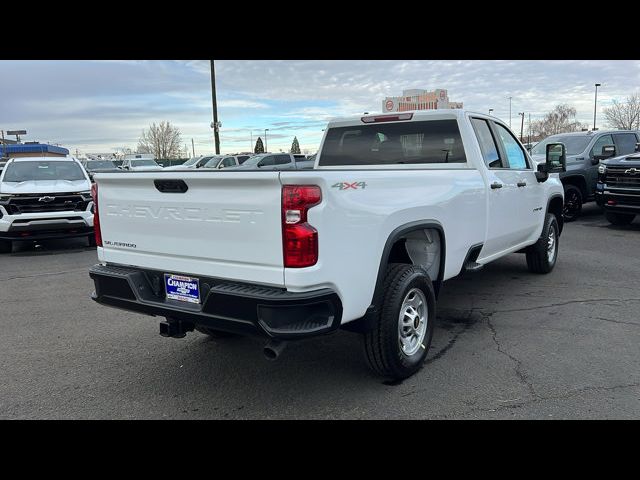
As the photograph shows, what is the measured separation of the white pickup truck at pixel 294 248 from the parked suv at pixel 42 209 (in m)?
6.37

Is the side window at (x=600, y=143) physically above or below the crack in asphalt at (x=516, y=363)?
above

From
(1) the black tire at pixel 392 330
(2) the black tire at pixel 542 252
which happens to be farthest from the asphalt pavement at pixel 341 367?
(2) the black tire at pixel 542 252

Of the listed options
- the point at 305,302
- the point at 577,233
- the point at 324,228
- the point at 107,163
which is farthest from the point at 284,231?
the point at 107,163

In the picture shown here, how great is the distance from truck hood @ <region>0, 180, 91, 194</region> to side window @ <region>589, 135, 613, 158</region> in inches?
435

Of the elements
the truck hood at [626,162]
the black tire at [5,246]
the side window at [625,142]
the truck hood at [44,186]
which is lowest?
the black tire at [5,246]

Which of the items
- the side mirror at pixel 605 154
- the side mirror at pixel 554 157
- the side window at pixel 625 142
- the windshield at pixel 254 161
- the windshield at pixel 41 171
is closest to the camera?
the side mirror at pixel 554 157

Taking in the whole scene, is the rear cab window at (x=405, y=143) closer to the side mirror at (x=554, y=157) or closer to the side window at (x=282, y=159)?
the side mirror at (x=554, y=157)

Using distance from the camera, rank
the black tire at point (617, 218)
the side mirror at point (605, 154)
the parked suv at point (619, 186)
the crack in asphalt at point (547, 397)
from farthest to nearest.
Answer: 1. the side mirror at point (605, 154)
2. the black tire at point (617, 218)
3. the parked suv at point (619, 186)
4. the crack in asphalt at point (547, 397)

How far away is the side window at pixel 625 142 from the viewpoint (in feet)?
42.6

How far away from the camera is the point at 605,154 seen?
39.4ft

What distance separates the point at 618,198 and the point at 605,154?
183 centimetres

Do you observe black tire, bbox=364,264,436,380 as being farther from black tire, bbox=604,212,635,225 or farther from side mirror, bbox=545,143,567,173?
black tire, bbox=604,212,635,225

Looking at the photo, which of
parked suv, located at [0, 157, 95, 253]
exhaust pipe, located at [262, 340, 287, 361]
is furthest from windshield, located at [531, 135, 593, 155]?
exhaust pipe, located at [262, 340, 287, 361]

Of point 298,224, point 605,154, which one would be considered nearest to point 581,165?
point 605,154
